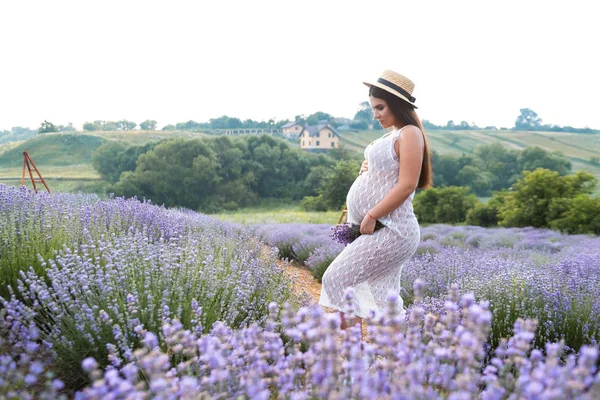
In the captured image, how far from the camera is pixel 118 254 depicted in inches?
98.3

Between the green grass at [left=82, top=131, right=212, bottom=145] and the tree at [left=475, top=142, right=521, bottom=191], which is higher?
the green grass at [left=82, top=131, right=212, bottom=145]

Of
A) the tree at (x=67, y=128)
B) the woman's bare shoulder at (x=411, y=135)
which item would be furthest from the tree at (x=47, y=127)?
the woman's bare shoulder at (x=411, y=135)

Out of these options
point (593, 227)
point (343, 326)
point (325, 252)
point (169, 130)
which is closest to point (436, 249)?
point (325, 252)

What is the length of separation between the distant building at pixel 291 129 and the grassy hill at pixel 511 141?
4.33 meters

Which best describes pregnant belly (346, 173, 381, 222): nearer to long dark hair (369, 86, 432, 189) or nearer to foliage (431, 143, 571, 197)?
long dark hair (369, 86, 432, 189)

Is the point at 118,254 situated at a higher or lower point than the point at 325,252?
higher

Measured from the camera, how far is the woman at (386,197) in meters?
2.35

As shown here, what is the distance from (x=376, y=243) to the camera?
2482 millimetres

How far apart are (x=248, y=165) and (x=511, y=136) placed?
3272cm

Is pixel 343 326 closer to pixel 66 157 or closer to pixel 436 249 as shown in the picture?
pixel 436 249

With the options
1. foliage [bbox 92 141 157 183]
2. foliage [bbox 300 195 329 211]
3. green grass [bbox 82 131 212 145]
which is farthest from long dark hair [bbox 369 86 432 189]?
green grass [bbox 82 131 212 145]

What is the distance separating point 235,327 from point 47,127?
Answer: 2313 cm

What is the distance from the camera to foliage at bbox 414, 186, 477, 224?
1341cm

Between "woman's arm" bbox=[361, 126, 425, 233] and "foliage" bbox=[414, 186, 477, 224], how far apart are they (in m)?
11.6
